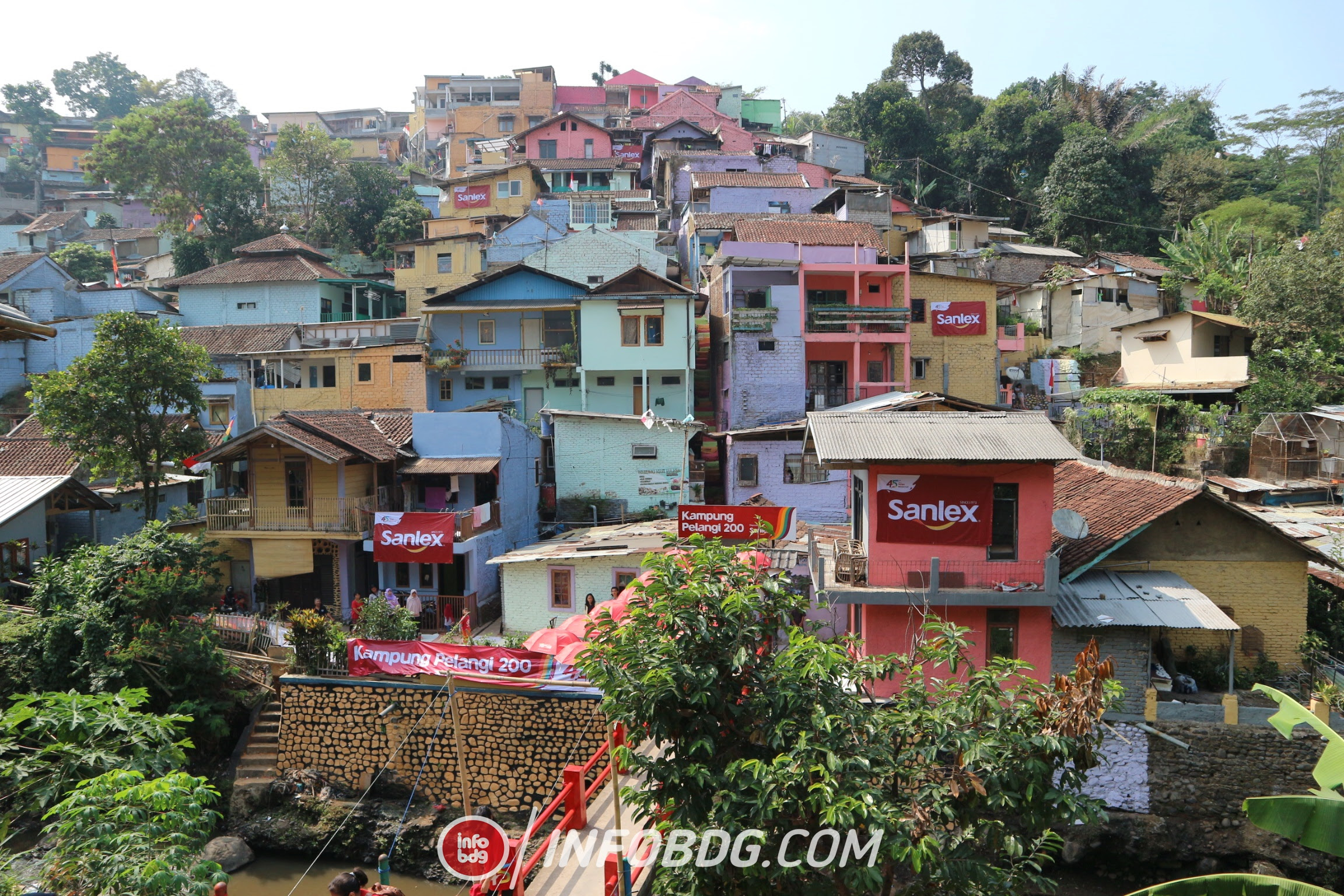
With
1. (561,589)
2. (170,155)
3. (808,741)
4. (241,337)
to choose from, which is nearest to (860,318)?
(561,589)

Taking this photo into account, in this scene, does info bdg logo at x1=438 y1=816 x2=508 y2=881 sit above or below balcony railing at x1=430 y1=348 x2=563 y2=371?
below

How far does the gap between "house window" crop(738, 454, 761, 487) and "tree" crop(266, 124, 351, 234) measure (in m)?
33.4

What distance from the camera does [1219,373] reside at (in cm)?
3073

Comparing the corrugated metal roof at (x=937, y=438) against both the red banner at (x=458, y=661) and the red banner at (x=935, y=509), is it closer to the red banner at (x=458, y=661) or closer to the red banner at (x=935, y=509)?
the red banner at (x=935, y=509)

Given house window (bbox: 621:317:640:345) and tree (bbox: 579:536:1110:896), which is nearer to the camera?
tree (bbox: 579:536:1110:896)

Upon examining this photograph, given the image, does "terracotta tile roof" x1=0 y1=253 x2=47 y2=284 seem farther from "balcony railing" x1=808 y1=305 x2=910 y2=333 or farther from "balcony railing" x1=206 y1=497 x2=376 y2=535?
"balcony railing" x1=808 y1=305 x2=910 y2=333

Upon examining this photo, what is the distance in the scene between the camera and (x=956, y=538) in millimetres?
16016

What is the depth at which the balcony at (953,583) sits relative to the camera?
618 inches

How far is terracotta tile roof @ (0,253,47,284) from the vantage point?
3628 cm

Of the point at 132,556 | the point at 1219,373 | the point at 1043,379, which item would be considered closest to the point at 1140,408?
the point at 1219,373

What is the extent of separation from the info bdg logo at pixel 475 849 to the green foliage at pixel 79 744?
296cm

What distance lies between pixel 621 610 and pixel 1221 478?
2083cm

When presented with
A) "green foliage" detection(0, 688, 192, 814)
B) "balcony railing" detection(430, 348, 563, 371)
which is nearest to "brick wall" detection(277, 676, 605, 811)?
"green foliage" detection(0, 688, 192, 814)

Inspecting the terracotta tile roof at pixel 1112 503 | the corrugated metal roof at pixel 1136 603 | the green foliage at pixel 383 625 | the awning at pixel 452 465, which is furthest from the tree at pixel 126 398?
the terracotta tile roof at pixel 1112 503
